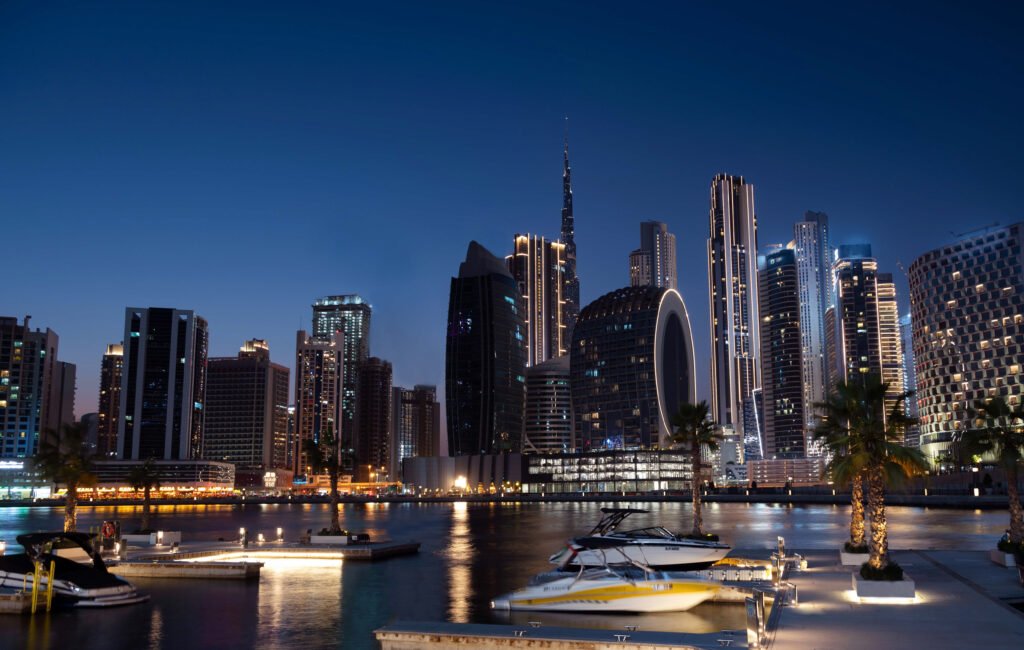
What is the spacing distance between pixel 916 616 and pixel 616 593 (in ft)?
40.4

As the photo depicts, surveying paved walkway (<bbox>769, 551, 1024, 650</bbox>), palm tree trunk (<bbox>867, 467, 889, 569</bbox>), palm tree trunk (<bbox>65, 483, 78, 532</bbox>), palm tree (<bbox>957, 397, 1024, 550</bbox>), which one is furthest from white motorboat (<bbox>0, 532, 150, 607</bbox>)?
palm tree (<bbox>957, 397, 1024, 550</bbox>)

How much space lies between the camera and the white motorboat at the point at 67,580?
36969 mm

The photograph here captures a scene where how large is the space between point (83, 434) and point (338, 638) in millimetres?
39430

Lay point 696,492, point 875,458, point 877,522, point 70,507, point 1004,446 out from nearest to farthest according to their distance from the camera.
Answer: point 877,522 < point 875,458 < point 1004,446 < point 70,507 < point 696,492

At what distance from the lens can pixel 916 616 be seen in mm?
26516

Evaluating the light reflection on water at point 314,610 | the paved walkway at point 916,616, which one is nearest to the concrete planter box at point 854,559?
the paved walkway at point 916,616

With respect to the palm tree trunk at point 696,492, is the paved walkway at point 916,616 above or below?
below

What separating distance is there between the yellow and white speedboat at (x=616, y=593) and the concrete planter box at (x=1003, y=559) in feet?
47.4

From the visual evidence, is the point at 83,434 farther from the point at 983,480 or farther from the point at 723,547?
the point at 983,480

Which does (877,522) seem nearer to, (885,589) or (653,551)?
(885,589)

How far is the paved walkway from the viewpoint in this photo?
22750mm

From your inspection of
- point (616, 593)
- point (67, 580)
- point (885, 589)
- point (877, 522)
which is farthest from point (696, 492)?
point (67, 580)

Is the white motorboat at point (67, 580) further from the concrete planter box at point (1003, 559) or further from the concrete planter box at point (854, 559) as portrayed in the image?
the concrete planter box at point (1003, 559)

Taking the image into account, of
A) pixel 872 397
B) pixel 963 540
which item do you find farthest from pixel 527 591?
pixel 963 540
